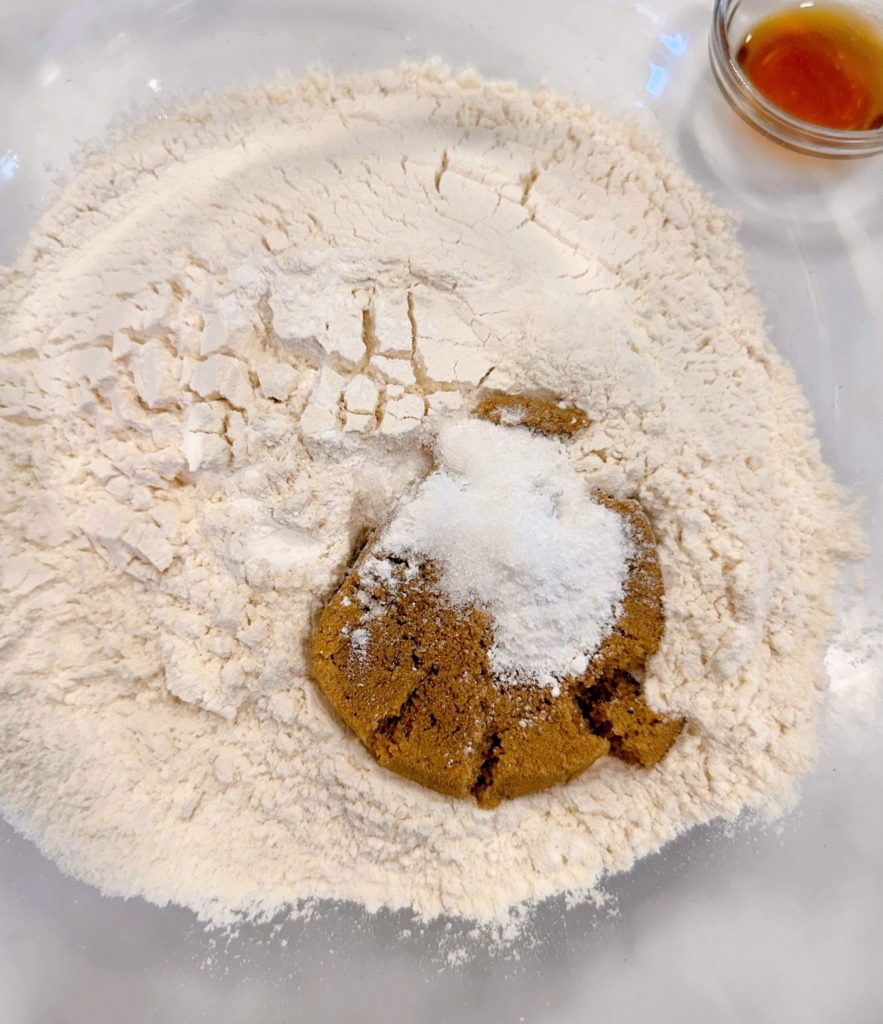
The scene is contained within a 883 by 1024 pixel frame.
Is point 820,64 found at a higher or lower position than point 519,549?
higher

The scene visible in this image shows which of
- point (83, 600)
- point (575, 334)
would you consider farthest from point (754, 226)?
point (83, 600)

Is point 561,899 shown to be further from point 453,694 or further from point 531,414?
point 531,414

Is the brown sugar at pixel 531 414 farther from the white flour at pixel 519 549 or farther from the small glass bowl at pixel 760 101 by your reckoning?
the small glass bowl at pixel 760 101

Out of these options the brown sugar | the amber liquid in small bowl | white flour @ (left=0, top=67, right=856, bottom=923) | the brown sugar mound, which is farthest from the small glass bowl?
the brown sugar mound

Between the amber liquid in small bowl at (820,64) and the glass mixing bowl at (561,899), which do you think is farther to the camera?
the amber liquid in small bowl at (820,64)

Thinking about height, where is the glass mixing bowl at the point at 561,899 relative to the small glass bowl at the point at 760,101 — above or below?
below

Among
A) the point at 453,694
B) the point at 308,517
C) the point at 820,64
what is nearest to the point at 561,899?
the point at 453,694

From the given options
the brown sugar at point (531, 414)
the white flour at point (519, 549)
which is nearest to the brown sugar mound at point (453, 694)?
the white flour at point (519, 549)
